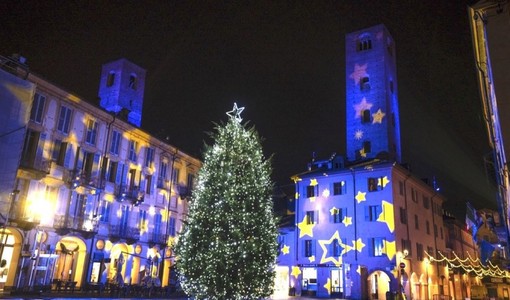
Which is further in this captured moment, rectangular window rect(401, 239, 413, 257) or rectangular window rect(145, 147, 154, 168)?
rectangular window rect(401, 239, 413, 257)

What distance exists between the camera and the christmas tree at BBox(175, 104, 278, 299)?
677 inches

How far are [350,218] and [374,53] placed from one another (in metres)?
20.9

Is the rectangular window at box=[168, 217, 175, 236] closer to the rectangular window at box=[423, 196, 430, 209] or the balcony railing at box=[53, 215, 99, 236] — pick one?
the balcony railing at box=[53, 215, 99, 236]

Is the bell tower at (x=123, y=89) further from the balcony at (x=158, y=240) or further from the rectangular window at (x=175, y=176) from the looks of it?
the balcony at (x=158, y=240)

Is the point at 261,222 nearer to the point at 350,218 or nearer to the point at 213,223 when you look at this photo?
the point at 213,223

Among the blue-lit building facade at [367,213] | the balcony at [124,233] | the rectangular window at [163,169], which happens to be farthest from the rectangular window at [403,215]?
the balcony at [124,233]

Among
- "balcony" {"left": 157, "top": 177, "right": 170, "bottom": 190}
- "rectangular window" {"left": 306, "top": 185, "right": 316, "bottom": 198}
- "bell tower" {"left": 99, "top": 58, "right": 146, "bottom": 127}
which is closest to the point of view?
"balcony" {"left": 157, "top": 177, "right": 170, "bottom": 190}

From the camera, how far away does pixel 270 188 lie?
19359 millimetres

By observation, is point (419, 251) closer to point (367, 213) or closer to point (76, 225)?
point (367, 213)

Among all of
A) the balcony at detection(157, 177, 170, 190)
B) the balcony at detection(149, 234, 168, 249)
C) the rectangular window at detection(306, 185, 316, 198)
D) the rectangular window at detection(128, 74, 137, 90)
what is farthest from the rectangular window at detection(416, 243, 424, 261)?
the rectangular window at detection(128, 74, 137, 90)

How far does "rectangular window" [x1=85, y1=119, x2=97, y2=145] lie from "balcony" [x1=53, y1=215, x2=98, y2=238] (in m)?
5.92

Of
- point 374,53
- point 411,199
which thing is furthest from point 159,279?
point 374,53

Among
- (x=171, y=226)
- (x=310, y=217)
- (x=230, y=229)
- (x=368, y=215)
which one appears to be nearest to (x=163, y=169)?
(x=171, y=226)

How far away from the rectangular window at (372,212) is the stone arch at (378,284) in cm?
499
